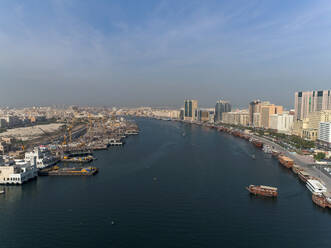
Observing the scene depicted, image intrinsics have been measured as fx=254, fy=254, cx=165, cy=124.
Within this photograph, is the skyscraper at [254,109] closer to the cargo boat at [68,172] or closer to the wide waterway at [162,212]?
the wide waterway at [162,212]

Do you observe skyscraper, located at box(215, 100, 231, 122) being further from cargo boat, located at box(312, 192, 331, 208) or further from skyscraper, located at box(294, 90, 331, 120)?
cargo boat, located at box(312, 192, 331, 208)

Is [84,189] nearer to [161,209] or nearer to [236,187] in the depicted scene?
[161,209]

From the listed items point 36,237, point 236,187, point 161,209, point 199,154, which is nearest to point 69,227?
point 36,237

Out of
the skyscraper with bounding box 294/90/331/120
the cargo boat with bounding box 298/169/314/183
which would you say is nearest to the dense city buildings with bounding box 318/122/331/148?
the skyscraper with bounding box 294/90/331/120

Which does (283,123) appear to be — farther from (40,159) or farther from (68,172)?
(40,159)

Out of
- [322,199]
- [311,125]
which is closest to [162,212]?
[322,199]
